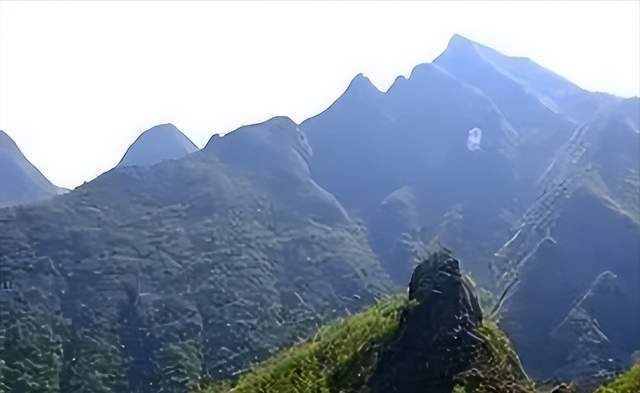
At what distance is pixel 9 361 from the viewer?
68250 mm

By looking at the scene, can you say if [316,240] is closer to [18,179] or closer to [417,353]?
[18,179]

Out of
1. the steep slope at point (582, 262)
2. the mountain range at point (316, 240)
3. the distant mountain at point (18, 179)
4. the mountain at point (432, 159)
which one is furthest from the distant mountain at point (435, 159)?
the distant mountain at point (18, 179)

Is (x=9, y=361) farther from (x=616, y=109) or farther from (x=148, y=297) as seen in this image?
(x=616, y=109)

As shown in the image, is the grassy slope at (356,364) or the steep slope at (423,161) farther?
the steep slope at (423,161)

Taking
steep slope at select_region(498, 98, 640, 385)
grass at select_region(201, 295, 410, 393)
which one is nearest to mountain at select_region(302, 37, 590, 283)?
steep slope at select_region(498, 98, 640, 385)

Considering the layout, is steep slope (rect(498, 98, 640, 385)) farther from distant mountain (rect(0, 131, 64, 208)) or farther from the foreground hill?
distant mountain (rect(0, 131, 64, 208))

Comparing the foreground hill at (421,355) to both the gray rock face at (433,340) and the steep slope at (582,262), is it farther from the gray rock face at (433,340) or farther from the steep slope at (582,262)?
the steep slope at (582,262)

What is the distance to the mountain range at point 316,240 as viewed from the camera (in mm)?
78500

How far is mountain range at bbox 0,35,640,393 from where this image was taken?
78.5 meters

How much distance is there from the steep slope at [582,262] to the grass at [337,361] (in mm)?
70446

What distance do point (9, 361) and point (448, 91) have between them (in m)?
143

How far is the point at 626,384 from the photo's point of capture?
1036 centimetres

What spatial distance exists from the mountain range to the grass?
29.0 m

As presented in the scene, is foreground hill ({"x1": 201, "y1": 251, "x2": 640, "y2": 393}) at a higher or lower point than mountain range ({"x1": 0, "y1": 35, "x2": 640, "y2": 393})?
higher
